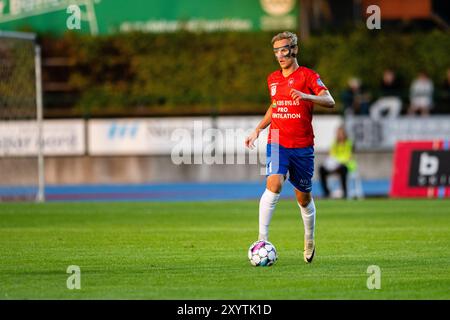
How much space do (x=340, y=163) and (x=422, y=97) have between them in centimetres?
770

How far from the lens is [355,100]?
31.5 meters

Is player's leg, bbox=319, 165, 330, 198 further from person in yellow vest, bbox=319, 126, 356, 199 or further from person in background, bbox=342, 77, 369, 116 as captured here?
person in background, bbox=342, 77, 369, 116

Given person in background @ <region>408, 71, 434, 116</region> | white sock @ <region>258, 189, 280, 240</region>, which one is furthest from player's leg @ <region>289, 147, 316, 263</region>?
person in background @ <region>408, 71, 434, 116</region>

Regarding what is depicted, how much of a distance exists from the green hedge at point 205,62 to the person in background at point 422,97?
3020mm

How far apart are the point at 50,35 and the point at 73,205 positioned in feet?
49.8

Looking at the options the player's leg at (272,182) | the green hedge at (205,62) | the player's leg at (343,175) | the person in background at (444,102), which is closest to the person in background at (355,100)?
the person in background at (444,102)

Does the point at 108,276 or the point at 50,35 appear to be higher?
the point at 50,35

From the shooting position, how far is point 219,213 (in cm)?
2075

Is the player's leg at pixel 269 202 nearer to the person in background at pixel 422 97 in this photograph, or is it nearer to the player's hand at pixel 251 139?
the player's hand at pixel 251 139

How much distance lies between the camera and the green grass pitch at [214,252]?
10.4m

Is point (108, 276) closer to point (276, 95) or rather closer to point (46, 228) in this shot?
point (276, 95)

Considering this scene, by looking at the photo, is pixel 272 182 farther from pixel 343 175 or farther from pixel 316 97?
pixel 343 175
